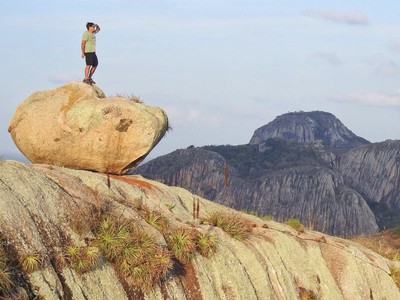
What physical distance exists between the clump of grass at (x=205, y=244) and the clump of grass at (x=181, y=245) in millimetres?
222

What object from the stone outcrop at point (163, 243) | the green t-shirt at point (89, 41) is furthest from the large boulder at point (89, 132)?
the green t-shirt at point (89, 41)

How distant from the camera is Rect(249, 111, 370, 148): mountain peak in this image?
451ft

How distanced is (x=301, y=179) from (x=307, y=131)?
67709 mm

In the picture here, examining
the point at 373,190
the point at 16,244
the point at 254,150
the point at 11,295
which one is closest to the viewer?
the point at 11,295

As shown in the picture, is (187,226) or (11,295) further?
(187,226)

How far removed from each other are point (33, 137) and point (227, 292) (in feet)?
29.0

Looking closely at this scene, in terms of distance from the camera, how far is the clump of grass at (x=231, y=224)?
1806cm

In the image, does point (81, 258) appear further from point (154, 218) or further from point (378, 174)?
point (378, 174)

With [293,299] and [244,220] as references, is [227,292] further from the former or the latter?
[244,220]

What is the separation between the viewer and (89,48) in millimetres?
22203

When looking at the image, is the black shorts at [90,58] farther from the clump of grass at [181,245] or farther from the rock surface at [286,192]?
the rock surface at [286,192]

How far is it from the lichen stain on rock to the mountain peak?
114m

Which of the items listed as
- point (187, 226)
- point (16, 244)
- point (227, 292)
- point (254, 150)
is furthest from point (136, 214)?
point (254, 150)

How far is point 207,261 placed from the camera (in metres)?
15.8
